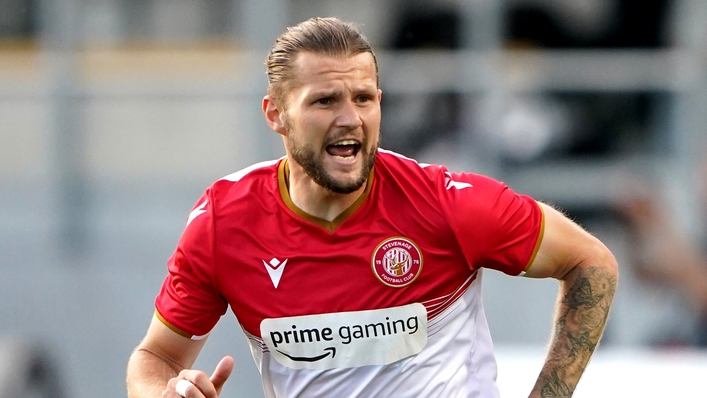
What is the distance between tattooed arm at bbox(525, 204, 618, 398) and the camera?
12.6 feet

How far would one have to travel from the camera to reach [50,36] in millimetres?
9477

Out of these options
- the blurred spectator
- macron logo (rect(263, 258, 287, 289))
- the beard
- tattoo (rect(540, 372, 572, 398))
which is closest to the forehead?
the beard

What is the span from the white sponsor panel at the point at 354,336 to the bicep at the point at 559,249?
41 centimetres

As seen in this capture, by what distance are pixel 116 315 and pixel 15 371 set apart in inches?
32.0

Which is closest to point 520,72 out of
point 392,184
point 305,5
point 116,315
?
point 305,5

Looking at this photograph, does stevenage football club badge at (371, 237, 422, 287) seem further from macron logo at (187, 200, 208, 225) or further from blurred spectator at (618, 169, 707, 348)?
blurred spectator at (618, 169, 707, 348)

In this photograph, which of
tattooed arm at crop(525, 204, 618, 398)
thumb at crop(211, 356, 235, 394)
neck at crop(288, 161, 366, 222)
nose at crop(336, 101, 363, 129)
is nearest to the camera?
thumb at crop(211, 356, 235, 394)

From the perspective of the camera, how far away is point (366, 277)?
12.8 feet

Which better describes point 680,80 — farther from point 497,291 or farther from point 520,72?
point 497,291

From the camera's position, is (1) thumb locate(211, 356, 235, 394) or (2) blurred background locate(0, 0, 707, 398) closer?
(1) thumb locate(211, 356, 235, 394)

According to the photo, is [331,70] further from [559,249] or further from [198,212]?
[559,249]

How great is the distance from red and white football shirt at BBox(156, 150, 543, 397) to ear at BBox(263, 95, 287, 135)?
0.25 metres

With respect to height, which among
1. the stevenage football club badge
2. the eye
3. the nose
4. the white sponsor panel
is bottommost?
the white sponsor panel

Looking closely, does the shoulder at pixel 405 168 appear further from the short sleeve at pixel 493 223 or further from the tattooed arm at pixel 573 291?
the tattooed arm at pixel 573 291
